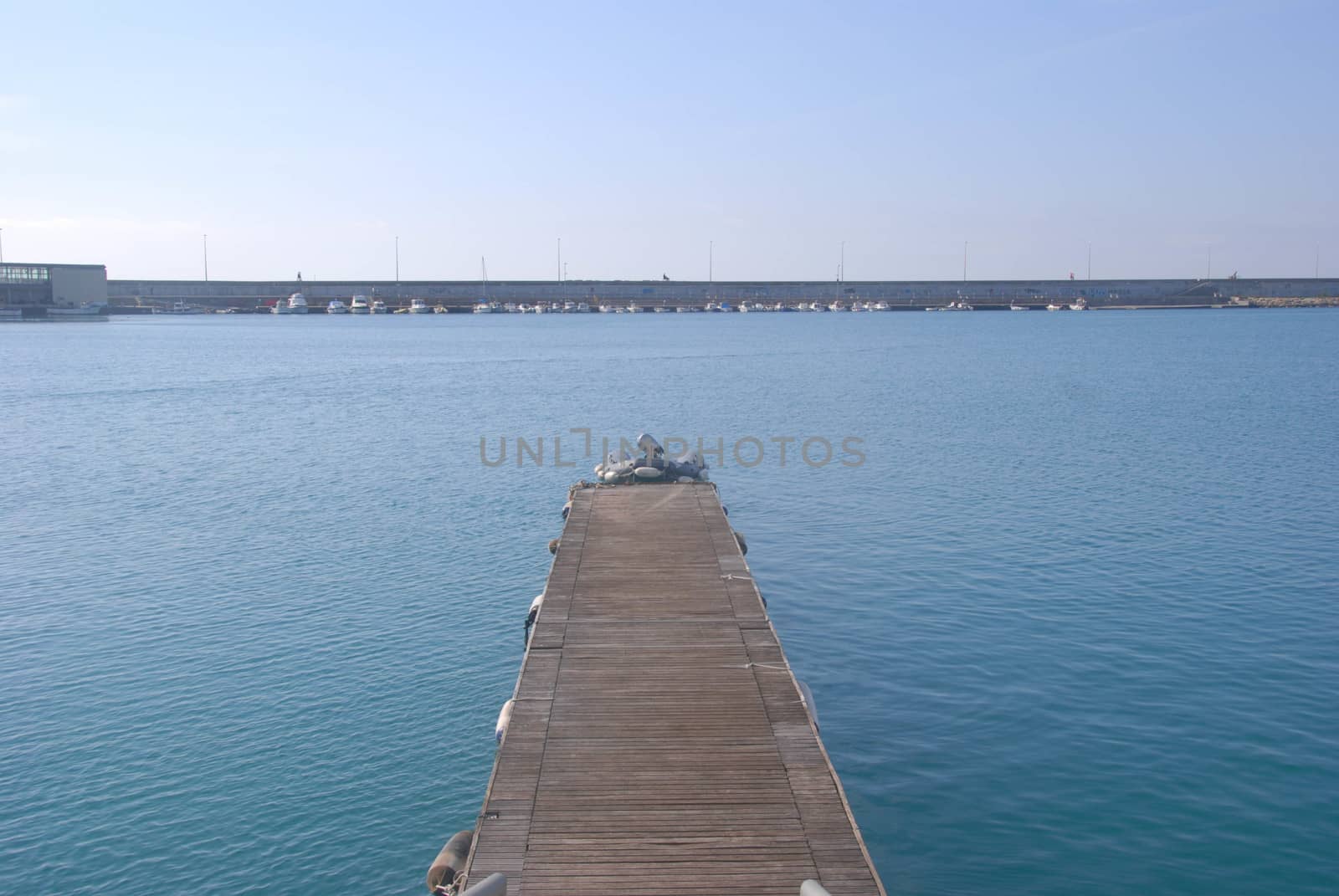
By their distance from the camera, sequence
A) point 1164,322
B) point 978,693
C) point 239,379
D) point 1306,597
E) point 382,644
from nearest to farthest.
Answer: point 978,693, point 382,644, point 1306,597, point 239,379, point 1164,322

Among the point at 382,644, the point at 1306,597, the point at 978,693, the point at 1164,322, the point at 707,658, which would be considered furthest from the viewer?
the point at 1164,322

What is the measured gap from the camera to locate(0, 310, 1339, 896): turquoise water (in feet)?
48.9

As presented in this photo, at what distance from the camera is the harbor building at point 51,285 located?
162250mm

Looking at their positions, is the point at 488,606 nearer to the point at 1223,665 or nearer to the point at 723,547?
the point at 723,547

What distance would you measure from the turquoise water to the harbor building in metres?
127

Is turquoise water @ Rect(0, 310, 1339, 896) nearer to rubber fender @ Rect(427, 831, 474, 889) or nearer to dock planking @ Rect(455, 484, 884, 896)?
rubber fender @ Rect(427, 831, 474, 889)

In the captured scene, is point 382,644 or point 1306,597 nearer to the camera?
point 382,644

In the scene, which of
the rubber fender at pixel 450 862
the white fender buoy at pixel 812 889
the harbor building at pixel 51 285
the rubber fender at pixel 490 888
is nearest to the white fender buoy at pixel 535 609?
the rubber fender at pixel 450 862

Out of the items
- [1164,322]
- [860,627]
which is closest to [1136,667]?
[860,627]

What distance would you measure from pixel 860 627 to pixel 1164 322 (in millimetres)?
177367

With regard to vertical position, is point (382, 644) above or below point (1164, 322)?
below

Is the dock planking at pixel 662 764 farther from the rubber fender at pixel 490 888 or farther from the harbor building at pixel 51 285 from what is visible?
the harbor building at pixel 51 285

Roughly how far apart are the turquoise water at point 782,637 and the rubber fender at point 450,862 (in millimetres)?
2345

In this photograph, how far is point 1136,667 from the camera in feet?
68.2
